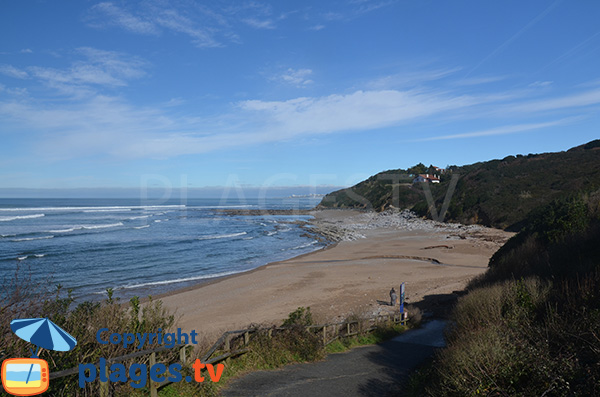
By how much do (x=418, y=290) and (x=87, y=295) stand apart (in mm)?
17715

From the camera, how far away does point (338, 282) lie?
959 inches

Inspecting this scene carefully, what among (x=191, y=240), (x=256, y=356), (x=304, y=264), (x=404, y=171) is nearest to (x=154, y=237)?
(x=191, y=240)

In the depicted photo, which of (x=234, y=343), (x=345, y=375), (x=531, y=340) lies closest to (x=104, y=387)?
(x=234, y=343)

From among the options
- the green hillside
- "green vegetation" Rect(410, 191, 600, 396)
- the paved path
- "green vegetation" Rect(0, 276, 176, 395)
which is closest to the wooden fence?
"green vegetation" Rect(0, 276, 176, 395)

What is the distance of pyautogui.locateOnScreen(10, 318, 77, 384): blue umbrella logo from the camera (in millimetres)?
3633

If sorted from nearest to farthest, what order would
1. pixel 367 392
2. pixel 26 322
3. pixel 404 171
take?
1. pixel 26 322
2. pixel 367 392
3. pixel 404 171

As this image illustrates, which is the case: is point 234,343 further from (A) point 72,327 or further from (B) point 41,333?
(B) point 41,333

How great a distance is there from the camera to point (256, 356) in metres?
8.79

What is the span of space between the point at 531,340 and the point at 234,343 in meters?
5.89

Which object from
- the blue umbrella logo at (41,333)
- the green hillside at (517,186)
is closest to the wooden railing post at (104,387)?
the blue umbrella logo at (41,333)

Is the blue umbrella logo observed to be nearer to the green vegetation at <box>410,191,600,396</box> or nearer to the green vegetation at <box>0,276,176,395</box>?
the green vegetation at <box>0,276,176,395</box>

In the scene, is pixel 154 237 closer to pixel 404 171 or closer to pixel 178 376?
pixel 178 376

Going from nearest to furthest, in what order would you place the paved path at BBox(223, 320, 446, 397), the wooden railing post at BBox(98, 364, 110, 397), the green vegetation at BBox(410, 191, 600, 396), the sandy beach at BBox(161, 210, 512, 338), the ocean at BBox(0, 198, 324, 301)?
the wooden railing post at BBox(98, 364, 110, 397) < the green vegetation at BBox(410, 191, 600, 396) < the paved path at BBox(223, 320, 446, 397) < the sandy beach at BBox(161, 210, 512, 338) < the ocean at BBox(0, 198, 324, 301)

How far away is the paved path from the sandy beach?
414 cm
